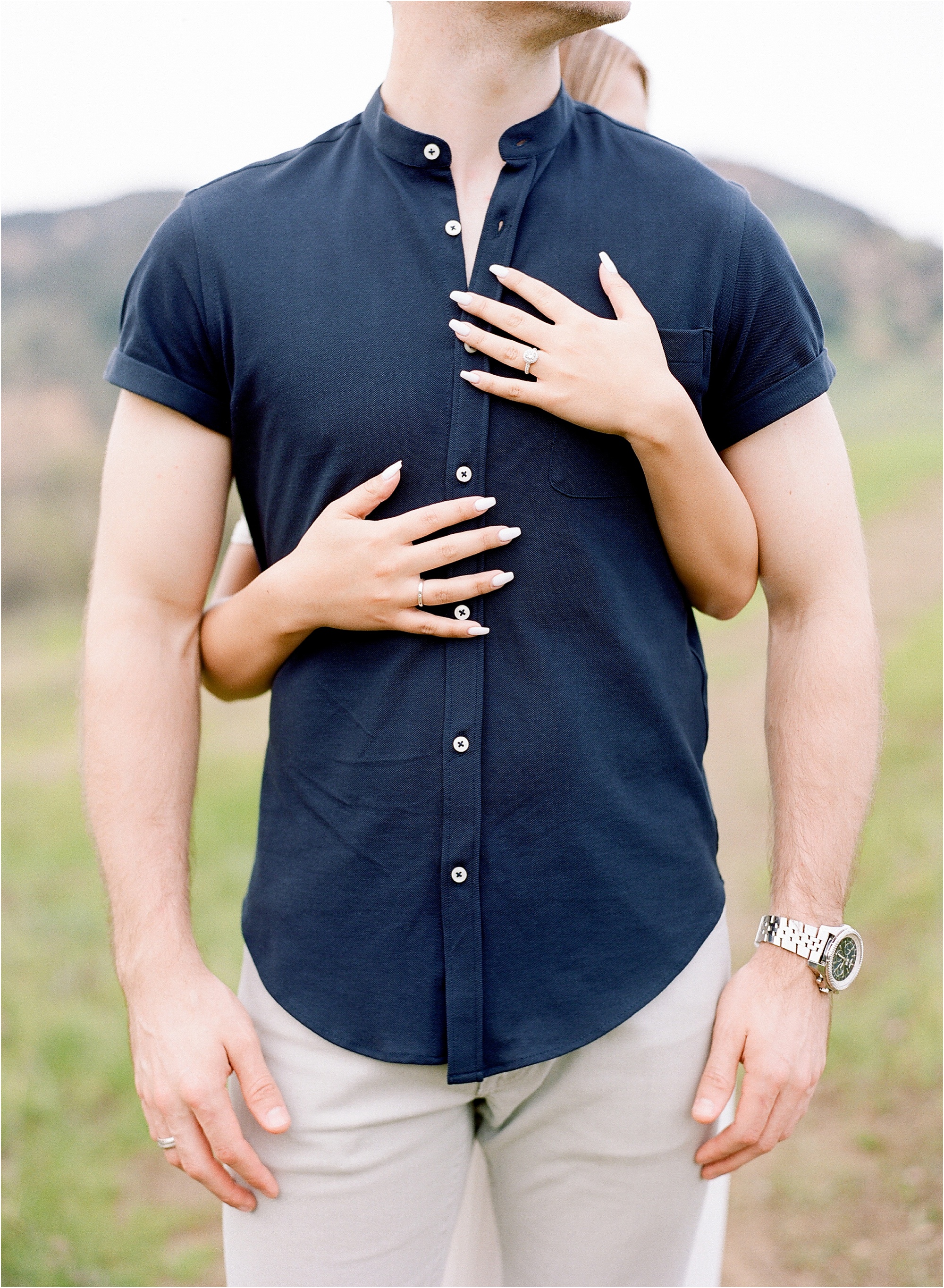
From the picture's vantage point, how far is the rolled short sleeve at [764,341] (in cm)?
134

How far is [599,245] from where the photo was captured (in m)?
1.32

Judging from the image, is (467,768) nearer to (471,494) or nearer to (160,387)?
(471,494)

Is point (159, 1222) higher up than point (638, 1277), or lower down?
lower down

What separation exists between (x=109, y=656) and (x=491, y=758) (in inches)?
21.3

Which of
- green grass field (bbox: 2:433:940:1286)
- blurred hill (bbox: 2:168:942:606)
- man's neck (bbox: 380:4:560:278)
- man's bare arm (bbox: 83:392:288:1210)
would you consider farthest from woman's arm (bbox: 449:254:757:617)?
blurred hill (bbox: 2:168:942:606)

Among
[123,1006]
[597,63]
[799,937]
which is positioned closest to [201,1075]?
[799,937]

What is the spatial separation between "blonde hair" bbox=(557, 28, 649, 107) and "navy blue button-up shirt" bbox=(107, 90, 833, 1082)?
702mm

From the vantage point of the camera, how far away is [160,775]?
4.71 ft

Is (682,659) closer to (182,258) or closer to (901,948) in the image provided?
(182,258)

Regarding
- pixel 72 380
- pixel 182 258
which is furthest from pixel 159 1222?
pixel 72 380

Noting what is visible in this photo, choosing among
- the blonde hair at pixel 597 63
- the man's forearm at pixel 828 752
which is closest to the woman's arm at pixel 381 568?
the man's forearm at pixel 828 752

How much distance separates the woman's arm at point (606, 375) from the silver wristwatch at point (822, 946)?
59 cm

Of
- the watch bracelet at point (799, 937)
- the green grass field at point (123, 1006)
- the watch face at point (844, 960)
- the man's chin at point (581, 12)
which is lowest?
the green grass field at point (123, 1006)

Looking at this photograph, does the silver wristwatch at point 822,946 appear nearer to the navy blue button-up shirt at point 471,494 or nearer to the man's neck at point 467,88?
the navy blue button-up shirt at point 471,494
